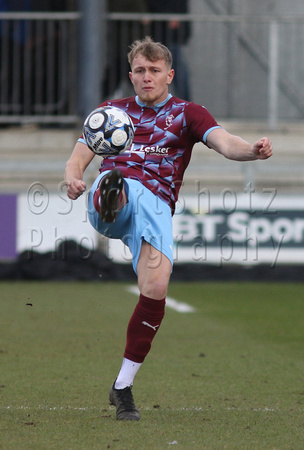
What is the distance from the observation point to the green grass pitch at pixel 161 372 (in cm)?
434

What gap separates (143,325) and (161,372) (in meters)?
1.52

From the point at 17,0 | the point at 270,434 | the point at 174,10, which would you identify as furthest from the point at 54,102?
the point at 270,434

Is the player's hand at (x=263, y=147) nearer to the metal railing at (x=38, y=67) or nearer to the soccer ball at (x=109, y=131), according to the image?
the soccer ball at (x=109, y=131)

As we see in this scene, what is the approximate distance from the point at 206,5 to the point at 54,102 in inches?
134

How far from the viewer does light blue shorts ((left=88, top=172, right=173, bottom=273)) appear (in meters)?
4.80

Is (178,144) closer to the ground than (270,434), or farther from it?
farther from it

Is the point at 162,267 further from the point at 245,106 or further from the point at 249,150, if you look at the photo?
the point at 245,106

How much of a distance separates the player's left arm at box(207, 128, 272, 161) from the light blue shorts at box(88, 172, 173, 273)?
→ 443 millimetres

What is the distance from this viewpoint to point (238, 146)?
4719 millimetres

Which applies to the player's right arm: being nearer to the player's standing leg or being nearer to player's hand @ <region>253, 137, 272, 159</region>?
the player's standing leg

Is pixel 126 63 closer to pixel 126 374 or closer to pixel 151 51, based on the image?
pixel 151 51

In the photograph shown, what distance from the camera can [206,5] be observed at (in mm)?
15539

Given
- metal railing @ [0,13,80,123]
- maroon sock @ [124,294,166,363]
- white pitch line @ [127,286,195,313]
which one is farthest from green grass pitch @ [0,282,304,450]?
metal railing @ [0,13,80,123]

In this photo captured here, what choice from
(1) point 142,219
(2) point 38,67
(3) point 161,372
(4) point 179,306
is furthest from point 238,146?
(2) point 38,67
